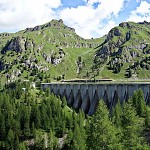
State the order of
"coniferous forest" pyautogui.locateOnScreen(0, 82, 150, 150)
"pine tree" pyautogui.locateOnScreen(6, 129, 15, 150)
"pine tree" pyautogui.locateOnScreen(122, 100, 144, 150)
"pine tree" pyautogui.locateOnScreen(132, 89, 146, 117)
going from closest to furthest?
"pine tree" pyautogui.locateOnScreen(122, 100, 144, 150), "coniferous forest" pyautogui.locateOnScreen(0, 82, 150, 150), "pine tree" pyautogui.locateOnScreen(132, 89, 146, 117), "pine tree" pyautogui.locateOnScreen(6, 129, 15, 150)

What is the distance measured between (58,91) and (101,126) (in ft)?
473

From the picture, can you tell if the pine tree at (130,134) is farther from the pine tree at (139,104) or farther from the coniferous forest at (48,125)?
the pine tree at (139,104)

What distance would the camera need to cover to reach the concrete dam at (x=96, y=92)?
126562 millimetres

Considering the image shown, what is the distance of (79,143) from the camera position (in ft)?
289

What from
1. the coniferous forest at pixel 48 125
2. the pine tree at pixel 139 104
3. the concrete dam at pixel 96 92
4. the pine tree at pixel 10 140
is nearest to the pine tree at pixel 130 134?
the coniferous forest at pixel 48 125

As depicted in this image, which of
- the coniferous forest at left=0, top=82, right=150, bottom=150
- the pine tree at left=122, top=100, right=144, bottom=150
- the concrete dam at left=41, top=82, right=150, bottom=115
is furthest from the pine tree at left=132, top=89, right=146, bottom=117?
the pine tree at left=122, top=100, right=144, bottom=150

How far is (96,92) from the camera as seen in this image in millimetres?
147875

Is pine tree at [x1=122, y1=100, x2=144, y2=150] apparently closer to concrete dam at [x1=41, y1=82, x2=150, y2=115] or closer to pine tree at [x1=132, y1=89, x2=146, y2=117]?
pine tree at [x1=132, y1=89, x2=146, y2=117]

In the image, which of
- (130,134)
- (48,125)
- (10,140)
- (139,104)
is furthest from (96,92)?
(130,134)

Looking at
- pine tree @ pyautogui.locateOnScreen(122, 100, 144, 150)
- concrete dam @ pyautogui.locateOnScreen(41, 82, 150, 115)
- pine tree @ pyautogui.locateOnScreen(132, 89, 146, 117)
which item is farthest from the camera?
concrete dam @ pyautogui.locateOnScreen(41, 82, 150, 115)

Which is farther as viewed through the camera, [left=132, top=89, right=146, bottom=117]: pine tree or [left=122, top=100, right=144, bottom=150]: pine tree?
[left=132, top=89, right=146, bottom=117]: pine tree

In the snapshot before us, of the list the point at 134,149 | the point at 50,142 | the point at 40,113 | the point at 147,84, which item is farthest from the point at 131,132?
the point at 40,113

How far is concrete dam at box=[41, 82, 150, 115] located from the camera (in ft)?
415

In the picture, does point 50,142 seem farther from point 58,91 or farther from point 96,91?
point 58,91
